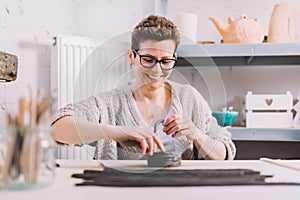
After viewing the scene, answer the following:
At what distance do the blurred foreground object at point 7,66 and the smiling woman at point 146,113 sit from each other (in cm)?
71

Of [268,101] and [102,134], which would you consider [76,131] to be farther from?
[268,101]

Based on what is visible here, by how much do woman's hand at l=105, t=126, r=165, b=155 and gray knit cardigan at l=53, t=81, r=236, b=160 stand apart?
0.12 feet

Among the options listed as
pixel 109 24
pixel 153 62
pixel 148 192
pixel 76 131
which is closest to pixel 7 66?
pixel 109 24

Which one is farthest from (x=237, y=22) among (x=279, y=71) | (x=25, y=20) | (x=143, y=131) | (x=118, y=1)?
(x=143, y=131)

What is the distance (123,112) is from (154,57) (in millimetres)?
221

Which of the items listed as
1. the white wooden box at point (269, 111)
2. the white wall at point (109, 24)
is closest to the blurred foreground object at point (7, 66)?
the white wall at point (109, 24)

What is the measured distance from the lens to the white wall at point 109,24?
7.45 ft

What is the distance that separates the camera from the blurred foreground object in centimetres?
186

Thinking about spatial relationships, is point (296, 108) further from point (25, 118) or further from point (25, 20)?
point (25, 118)

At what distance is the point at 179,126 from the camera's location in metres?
1.06

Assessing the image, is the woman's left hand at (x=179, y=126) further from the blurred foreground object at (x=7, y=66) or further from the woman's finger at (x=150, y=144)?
the blurred foreground object at (x=7, y=66)

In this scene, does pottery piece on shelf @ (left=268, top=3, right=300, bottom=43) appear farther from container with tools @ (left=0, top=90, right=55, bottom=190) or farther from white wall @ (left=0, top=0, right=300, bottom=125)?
container with tools @ (left=0, top=90, right=55, bottom=190)

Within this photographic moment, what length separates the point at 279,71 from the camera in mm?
2494

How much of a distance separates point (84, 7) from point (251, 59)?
38.5 inches
